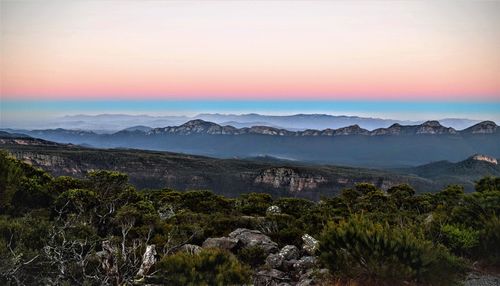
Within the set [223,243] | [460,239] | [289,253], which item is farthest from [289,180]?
[460,239]

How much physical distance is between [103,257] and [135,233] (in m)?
4.14

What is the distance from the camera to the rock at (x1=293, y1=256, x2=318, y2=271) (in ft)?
32.7

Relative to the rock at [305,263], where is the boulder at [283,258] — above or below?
below

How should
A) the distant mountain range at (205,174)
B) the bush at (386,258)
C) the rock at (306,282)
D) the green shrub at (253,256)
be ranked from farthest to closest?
the distant mountain range at (205,174)
the green shrub at (253,256)
the rock at (306,282)
the bush at (386,258)

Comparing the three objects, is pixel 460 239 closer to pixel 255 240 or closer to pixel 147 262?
pixel 255 240

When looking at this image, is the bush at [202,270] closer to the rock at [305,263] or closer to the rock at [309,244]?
the rock at [305,263]

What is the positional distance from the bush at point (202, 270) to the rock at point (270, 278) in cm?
146

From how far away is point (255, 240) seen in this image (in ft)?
40.9

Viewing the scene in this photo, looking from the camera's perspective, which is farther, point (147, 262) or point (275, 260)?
point (275, 260)

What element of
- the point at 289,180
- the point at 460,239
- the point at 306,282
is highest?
the point at 460,239

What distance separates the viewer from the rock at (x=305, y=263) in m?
9.98

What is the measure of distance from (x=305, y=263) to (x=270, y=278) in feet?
4.02

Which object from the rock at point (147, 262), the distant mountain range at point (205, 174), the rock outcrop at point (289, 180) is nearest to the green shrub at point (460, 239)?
the rock at point (147, 262)

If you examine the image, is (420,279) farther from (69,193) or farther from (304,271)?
(69,193)
